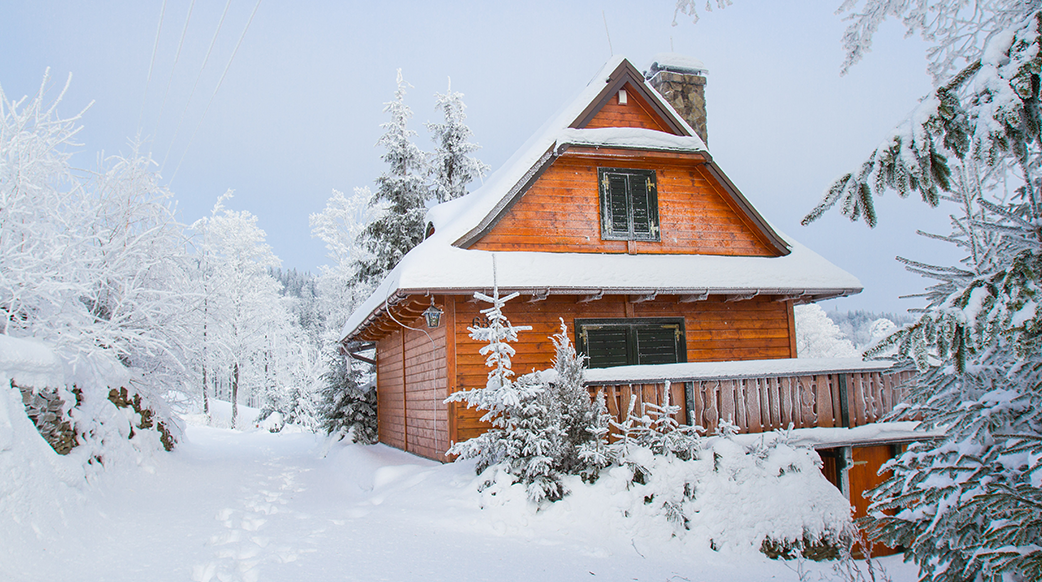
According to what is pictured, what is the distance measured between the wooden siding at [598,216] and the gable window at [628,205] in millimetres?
110

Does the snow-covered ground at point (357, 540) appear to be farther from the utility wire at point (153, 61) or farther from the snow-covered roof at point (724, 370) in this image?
the utility wire at point (153, 61)

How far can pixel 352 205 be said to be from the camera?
29047mm

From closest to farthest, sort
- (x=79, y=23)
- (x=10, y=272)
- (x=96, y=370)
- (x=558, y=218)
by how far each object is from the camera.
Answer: (x=10, y=272), (x=96, y=370), (x=558, y=218), (x=79, y=23)

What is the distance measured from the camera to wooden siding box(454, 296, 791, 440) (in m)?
9.91

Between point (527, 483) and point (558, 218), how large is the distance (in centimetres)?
541

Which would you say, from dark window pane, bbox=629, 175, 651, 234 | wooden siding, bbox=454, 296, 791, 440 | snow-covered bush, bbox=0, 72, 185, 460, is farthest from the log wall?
snow-covered bush, bbox=0, 72, 185, 460

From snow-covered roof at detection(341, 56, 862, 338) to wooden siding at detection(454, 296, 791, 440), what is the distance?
2.16ft

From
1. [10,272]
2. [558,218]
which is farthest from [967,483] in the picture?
[10,272]

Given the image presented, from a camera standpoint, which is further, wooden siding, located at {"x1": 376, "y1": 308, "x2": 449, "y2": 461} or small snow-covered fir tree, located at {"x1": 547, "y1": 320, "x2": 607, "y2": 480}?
wooden siding, located at {"x1": 376, "y1": 308, "x2": 449, "y2": 461}

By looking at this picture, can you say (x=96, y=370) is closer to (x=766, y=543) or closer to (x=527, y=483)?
(x=527, y=483)

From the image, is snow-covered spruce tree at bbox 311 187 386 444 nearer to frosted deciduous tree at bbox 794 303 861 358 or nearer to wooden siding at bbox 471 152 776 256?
wooden siding at bbox 471 152 776 256

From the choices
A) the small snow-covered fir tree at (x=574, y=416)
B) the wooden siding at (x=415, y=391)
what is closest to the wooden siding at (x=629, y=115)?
the wooden siding at (x=415, y=391)

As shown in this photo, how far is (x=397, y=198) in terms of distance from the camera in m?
21.1

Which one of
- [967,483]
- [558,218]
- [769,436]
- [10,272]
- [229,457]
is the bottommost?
[229,457]
